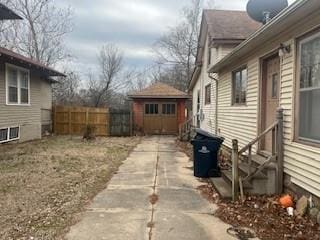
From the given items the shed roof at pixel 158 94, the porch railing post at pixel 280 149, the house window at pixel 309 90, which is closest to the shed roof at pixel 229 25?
the shed roof at pixel 158 94

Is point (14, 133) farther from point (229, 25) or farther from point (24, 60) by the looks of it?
point (229, 25)

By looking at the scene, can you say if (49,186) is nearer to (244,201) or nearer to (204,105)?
(244,201)

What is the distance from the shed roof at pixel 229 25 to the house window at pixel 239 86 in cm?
327

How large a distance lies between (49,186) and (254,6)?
8.28m

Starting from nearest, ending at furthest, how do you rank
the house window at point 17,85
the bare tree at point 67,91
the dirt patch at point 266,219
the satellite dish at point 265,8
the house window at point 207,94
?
the dirt patch at point 266,219, the satellite dish at point 265,8, the house window at point 17,85, the house window at point 207,94, the bare tree at point 67,91

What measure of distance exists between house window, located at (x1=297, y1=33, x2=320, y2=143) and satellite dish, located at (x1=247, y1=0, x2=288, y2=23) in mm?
5386

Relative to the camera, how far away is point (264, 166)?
22.6ft

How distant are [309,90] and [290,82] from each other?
0.77 metres

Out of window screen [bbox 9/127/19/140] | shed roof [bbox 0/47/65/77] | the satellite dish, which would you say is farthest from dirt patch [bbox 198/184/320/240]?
window screen [bbox 9/127/19/140]

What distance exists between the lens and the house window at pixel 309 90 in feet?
18.7

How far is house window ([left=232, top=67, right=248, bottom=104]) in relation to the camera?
34.0 feet

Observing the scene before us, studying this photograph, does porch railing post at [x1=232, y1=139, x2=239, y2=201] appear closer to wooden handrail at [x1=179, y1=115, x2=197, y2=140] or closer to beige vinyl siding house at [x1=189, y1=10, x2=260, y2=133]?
beige vinyl siding house at [x1=189, y1=10, x2=260, y2=133]

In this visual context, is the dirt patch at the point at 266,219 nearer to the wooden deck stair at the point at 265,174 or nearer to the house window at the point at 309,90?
the wooden deck stair at the point at 265,174

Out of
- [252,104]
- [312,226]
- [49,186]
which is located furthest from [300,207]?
[49,186]
